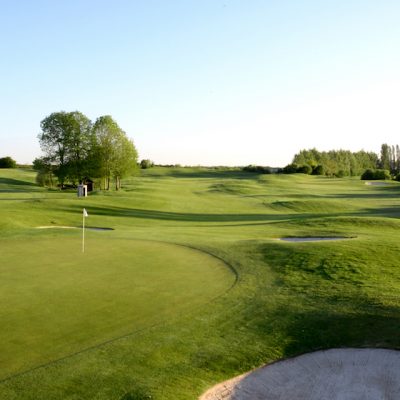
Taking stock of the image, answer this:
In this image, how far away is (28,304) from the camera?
11.2 m

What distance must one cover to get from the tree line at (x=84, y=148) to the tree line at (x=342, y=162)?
6084 centimetres

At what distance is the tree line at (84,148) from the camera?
59.2 m

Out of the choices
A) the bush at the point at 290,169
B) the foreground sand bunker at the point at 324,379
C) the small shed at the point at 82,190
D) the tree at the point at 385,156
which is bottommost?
the foreground sand bunker at the point at 324,379

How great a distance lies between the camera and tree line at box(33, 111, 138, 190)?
5916cm

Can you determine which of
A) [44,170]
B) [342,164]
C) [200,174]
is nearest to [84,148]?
[44,170]

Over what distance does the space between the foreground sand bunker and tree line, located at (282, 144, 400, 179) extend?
102 meters

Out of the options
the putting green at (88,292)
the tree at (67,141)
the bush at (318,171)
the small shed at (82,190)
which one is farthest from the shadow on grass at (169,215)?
the bush at (318,171)

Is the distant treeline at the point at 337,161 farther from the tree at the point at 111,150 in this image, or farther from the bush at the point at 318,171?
the tree at the point at 111,150

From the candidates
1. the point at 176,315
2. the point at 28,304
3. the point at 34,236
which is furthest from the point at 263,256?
the point at 34,236

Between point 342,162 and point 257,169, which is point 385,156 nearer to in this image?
point 342,162

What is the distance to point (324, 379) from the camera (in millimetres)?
8242

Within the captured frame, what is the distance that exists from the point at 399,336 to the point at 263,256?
8.07 m

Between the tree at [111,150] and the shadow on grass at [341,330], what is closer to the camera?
the shadow on grass at [341,330]

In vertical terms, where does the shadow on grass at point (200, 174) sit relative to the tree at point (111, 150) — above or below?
below
